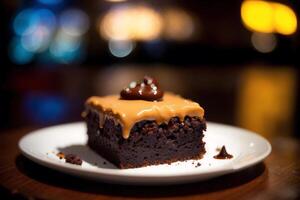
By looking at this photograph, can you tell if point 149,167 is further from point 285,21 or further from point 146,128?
point 285,21

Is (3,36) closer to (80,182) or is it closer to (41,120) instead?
(41,120)

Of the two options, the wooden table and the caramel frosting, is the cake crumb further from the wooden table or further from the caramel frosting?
the caramel frosting

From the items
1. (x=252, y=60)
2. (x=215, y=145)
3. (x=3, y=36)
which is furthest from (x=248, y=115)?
(x=252, y=60)

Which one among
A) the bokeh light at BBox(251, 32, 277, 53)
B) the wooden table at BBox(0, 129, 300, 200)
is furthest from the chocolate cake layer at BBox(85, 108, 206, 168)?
the bokeh light at BBox(251, 32, 277, 53)

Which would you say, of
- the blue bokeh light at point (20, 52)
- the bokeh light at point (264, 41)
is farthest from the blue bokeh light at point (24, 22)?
the bokeh light at point (264, 41)

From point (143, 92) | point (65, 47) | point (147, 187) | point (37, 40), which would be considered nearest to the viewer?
point (147, 187)

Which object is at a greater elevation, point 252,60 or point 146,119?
point 146,119

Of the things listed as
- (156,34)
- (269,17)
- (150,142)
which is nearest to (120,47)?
(156,34)

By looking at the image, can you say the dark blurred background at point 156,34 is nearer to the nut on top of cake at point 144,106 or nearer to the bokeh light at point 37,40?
the bokeh light at point 37,40
